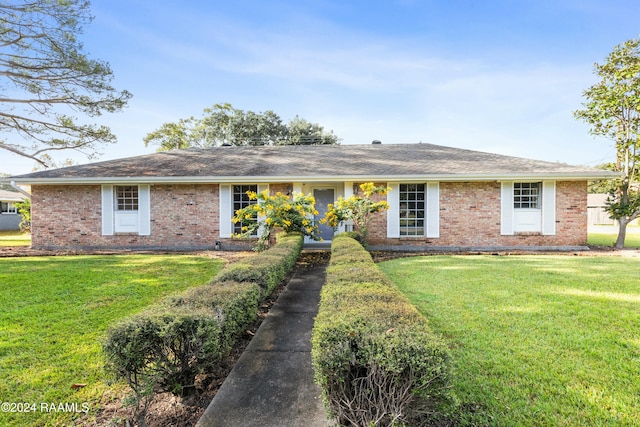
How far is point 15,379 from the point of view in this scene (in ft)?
8.98

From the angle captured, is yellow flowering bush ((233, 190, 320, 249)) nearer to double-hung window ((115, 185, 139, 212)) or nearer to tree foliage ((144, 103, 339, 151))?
double-hung window ((115, 185, 139, 212))

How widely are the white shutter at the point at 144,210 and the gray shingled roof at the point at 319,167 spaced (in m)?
0.59

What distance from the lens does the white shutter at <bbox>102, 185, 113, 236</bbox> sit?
11633 mm

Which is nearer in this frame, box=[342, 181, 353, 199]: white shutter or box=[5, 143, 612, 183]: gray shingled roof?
box=[5, 143, 612, 183]: gray shingled roof

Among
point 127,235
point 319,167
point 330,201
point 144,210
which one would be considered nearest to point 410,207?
point 330,201

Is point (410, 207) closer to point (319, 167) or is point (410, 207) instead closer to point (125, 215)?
point (319, 167)

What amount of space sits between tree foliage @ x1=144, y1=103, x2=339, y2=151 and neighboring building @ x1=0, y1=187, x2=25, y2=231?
11622 mm

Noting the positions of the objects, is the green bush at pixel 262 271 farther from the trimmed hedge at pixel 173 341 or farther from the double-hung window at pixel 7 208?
the double-hung window at pixel 7 208

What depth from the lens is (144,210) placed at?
38.1 feet

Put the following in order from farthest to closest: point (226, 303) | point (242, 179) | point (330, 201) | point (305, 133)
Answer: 1. point (305, 133)
2. point (330, 201)
3. point (242, 179)
4. point (226, 303)

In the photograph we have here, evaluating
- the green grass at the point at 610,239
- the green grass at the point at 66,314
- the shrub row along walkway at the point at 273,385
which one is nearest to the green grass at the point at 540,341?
the shrub row along walkway at the point at 273,385

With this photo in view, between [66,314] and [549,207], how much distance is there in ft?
45.2

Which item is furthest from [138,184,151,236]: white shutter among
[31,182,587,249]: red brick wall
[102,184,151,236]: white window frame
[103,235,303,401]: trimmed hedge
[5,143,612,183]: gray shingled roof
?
[103,235,303,401]: trimmed hedge

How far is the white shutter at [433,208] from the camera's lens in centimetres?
1122
